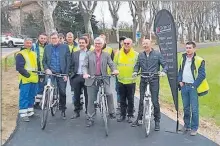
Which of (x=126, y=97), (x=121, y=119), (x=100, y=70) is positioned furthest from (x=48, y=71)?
(x=121, y=119)

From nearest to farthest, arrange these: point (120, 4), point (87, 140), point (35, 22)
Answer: point (87, 140)
point (120, 4)
point (35, 22)

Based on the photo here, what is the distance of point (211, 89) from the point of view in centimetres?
1073

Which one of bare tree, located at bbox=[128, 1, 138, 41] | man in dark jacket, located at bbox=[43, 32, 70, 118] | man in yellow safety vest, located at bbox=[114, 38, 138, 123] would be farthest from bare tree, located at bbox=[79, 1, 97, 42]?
bare tree, located at bbox=[128, 1, 138, 41]

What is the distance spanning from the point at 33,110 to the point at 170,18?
3.08 metres

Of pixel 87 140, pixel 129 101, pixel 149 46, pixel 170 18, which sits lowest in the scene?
pixel 87 140

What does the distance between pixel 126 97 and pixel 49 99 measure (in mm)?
1447

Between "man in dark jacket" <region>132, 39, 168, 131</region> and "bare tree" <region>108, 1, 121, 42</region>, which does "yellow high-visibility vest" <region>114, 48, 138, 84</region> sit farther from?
"bare tree" <region>108, 1, 121, 42</region>

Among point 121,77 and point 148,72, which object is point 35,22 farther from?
point 148,72

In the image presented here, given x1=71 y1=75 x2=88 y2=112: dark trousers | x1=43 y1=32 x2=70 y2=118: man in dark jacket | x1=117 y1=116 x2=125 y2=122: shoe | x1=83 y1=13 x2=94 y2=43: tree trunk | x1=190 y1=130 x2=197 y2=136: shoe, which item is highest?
x1=83 y1=13 x2=94 y2=43: tree trunk

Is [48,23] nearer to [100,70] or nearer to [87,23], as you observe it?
[87,23]

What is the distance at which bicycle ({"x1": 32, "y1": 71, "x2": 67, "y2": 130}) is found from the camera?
272 inches

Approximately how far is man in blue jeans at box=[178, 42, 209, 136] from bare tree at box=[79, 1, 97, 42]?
1695 mm

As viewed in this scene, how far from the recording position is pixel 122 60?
733cm

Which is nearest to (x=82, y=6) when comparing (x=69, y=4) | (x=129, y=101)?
(x=69, y=4)
